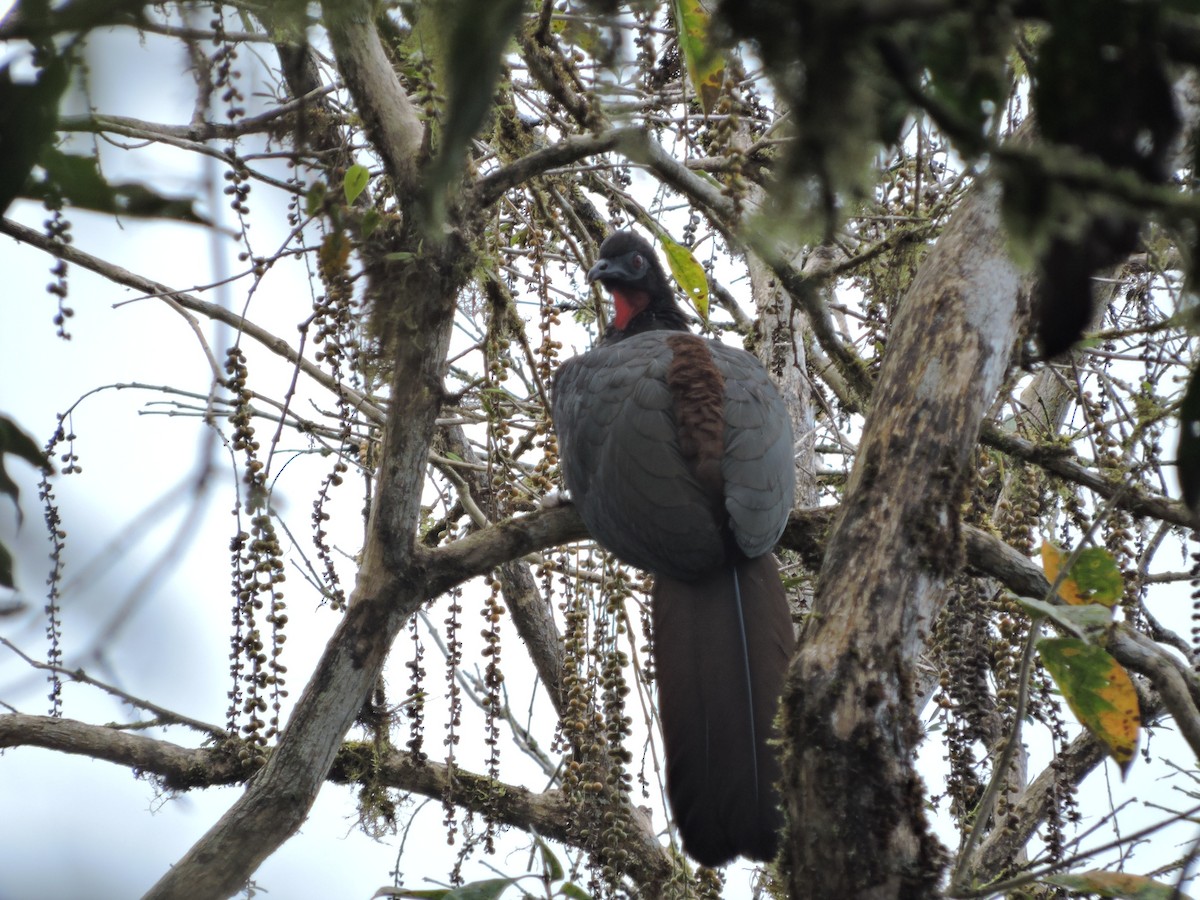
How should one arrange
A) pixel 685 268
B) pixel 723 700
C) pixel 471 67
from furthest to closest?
pixel 685 268, pixel 723 700, pixel 471 67

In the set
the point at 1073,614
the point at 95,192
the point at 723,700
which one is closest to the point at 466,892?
the point at 723,700

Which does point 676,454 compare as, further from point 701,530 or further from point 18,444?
point 18,444

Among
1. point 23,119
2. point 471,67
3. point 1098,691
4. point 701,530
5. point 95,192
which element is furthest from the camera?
point 701,530

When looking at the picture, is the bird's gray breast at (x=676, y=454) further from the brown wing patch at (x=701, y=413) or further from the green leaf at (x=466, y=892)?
the green leaf at (x=466, y=892)

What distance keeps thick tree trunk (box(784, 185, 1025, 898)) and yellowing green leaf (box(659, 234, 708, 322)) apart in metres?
1.06

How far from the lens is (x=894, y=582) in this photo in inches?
86.8

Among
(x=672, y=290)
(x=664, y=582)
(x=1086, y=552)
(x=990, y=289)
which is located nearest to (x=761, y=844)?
(x=664, y=582)

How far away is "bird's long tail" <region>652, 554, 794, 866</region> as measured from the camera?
2.62m

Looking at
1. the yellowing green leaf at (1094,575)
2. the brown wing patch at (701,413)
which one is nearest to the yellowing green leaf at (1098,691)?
the yellowing green leaf at (1094,575)

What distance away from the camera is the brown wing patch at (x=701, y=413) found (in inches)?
126

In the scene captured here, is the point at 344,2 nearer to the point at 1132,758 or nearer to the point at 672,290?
the point at 1132,758

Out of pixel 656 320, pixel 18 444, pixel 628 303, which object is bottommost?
pixel 18 444

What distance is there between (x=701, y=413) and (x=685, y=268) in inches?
24.4

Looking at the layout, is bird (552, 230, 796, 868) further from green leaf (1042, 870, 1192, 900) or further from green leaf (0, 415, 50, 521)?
green leaf (0, 415, 50, 521)
